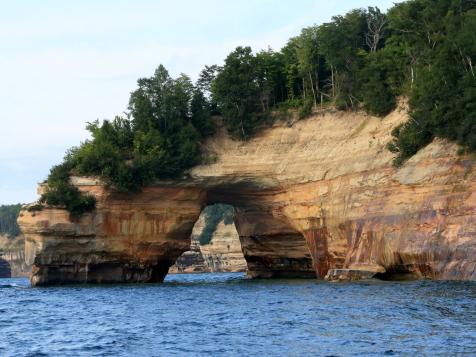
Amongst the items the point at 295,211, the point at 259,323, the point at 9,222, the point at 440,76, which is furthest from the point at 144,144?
the point at 9,222

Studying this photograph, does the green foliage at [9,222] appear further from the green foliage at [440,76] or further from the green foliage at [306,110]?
the green foliage at [440,76]

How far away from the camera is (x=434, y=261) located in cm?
4938

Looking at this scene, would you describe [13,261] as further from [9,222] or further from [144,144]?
[144,144]

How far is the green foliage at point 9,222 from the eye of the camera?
176375 mm

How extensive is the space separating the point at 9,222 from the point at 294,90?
4828 inches

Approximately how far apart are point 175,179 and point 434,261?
24508 mm

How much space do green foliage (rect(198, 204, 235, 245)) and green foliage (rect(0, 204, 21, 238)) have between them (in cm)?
4858

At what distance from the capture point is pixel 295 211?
64.8m

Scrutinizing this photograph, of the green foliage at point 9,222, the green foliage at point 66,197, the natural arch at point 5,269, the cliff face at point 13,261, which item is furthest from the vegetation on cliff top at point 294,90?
the green foliage at point 9,222

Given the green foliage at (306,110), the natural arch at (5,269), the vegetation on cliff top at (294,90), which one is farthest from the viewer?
the natural arch at (5,269)

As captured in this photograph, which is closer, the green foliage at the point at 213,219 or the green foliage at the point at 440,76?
the green foliage at the point at 440,76

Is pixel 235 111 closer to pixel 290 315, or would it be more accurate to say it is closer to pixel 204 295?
pixel 204 295

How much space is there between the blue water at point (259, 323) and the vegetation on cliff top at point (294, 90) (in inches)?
617

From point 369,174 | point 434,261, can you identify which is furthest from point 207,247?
point 434,261
